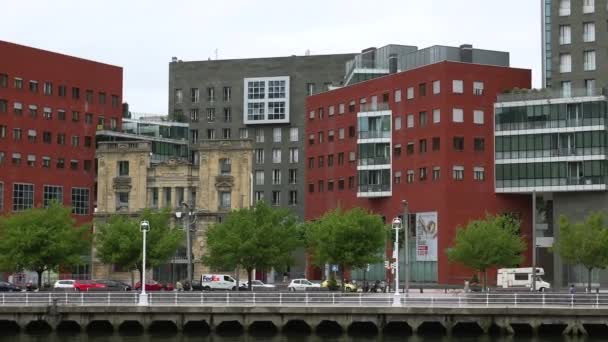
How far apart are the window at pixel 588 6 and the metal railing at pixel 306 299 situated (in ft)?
193

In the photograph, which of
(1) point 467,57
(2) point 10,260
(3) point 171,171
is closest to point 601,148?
(1) point 467,57

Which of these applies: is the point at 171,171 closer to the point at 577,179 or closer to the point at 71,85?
the point at 71,85

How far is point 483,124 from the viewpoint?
129 meters

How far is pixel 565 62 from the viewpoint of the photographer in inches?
4970

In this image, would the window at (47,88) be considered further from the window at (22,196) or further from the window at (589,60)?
the window at (589,60)

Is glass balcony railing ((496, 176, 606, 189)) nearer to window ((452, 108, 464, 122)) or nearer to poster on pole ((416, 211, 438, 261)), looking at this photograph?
window ((452, 108, 464, 122))

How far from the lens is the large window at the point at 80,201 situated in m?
144

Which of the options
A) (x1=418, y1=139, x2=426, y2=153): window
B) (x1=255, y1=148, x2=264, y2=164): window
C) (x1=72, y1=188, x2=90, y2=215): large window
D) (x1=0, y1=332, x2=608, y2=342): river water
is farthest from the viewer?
(x1=255, y1=148, x2=264, y2=164): window

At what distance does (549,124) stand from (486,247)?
21.0 m

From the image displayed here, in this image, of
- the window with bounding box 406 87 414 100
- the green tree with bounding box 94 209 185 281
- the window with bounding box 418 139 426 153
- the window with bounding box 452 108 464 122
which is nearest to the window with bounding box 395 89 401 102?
the window with bounding box 406 87 414 100

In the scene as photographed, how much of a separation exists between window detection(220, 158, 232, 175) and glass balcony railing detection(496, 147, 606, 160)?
31.1 m

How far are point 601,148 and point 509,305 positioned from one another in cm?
5293

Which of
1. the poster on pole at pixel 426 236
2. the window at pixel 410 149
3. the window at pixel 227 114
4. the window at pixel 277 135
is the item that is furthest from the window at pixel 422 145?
the window at pixel 227 114

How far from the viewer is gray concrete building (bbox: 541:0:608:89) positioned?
124 m
